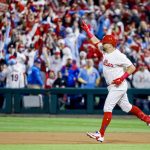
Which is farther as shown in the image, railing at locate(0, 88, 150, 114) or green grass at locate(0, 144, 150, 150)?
railing at locate(0, 88, 150, 114)

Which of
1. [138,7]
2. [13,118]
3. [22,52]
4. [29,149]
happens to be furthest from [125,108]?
[138,7]

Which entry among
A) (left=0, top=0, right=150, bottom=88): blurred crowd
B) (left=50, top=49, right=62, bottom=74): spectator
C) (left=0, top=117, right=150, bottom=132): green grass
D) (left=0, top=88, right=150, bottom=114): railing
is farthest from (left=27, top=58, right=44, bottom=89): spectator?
(left=0, top=117, right=150, bottom=132): green grass

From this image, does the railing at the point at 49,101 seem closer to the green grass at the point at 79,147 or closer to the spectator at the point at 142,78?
the spectator at the point at 142,78

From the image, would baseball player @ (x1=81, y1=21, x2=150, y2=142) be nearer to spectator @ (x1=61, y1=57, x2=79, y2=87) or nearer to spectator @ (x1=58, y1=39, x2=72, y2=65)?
spectator @ (x1=61, y1=57, x2=79, y2=87)

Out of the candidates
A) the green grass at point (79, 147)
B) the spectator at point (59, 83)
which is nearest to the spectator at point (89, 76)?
the spectator at point (59, 83)

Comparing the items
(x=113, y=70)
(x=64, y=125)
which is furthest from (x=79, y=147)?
(x=64, y=125)

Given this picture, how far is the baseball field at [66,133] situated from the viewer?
12.3 metres

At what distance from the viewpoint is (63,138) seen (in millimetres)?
13945

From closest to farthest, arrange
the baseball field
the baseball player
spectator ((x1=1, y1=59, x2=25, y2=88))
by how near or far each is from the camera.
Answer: the baseball field, the baseball player, spectator ((x1=1, y1=59, x2=25, y2=88))

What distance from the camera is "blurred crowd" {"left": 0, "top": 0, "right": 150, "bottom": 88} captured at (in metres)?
22.3

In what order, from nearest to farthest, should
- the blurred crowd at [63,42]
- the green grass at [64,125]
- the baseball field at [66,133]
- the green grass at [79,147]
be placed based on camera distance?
the green grass at [79,147], the baseball field at [66,133], the green grass at [64,125], the blurred crowd at [63,42]

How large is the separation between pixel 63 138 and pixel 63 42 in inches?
372

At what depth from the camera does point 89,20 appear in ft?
82.0

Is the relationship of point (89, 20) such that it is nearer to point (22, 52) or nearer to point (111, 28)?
point (111, 28)
